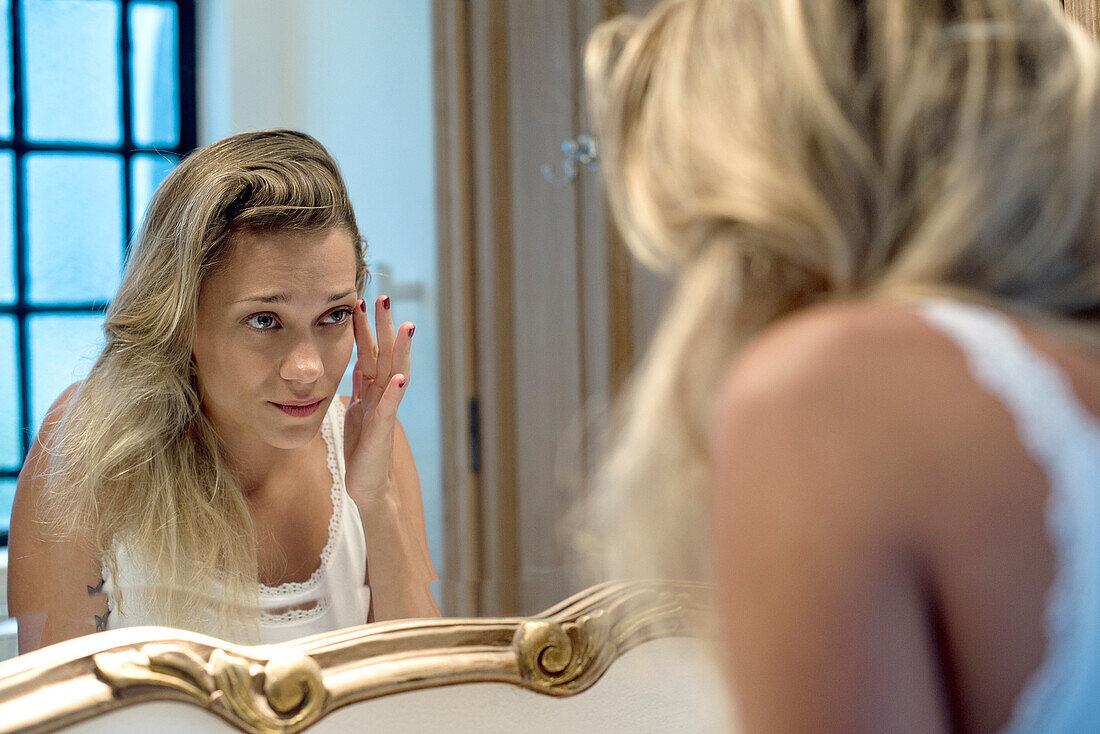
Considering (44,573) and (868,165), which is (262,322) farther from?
(868,165)

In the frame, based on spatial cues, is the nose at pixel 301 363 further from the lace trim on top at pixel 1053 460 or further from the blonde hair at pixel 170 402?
the lace trim on top at pixel 1053 460

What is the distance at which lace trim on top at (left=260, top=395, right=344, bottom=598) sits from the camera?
1.64ft

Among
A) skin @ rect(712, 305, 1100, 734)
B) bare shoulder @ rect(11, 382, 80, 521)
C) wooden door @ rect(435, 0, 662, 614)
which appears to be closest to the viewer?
skin @ rect(712, 305, 1100, 734)

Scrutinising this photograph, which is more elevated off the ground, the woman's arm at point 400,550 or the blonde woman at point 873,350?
the blonde woman at point 873,350

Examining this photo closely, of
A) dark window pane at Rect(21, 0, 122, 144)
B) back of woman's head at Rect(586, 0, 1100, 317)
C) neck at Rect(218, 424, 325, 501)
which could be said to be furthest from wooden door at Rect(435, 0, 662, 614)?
back of woman's head at Rect(586, 0, 1100, 317)

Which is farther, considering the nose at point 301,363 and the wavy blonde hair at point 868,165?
the nose at point 301,363

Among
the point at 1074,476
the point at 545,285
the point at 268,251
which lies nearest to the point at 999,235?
the point at 1074,476

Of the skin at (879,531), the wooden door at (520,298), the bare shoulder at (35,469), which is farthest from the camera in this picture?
the wooden door at (520,298)

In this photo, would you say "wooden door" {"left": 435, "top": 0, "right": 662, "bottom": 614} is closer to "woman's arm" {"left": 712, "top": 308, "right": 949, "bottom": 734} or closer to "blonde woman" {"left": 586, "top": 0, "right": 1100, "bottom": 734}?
"blonde woman" {"left": 586, "top": 0, "right": 1100, "bottom": 734}

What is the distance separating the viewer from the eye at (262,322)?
18.1 inches

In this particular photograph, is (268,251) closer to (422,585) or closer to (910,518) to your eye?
(422,585)

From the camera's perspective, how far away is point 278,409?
1.58 feet

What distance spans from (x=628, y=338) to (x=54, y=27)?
1.34 feet

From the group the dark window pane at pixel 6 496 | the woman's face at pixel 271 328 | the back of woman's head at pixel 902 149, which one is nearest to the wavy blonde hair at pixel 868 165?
the back of woman's head at pixel 902 149
